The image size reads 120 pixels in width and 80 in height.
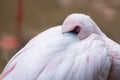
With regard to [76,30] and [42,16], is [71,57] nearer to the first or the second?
[76,30]

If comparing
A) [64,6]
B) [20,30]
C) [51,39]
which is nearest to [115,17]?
[64,6]

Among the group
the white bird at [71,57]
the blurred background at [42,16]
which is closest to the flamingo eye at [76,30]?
the white bird at [71,57]

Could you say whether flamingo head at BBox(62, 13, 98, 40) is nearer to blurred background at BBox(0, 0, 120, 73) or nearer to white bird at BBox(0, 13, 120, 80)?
white bird at BBox(0, 13, 120, 80)

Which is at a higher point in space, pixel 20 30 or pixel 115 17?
pixel 20 30

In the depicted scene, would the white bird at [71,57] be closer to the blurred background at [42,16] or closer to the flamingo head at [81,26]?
the flamingo head at [81,26]

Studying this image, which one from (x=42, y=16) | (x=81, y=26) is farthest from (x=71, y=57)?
(x=42, y=16)

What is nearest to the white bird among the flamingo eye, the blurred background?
the flamingo eye

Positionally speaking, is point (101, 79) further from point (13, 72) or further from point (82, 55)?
point (13, 72)

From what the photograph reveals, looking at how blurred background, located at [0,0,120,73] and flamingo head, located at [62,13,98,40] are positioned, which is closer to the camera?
flamingo head, located at [62,13,98,40]
